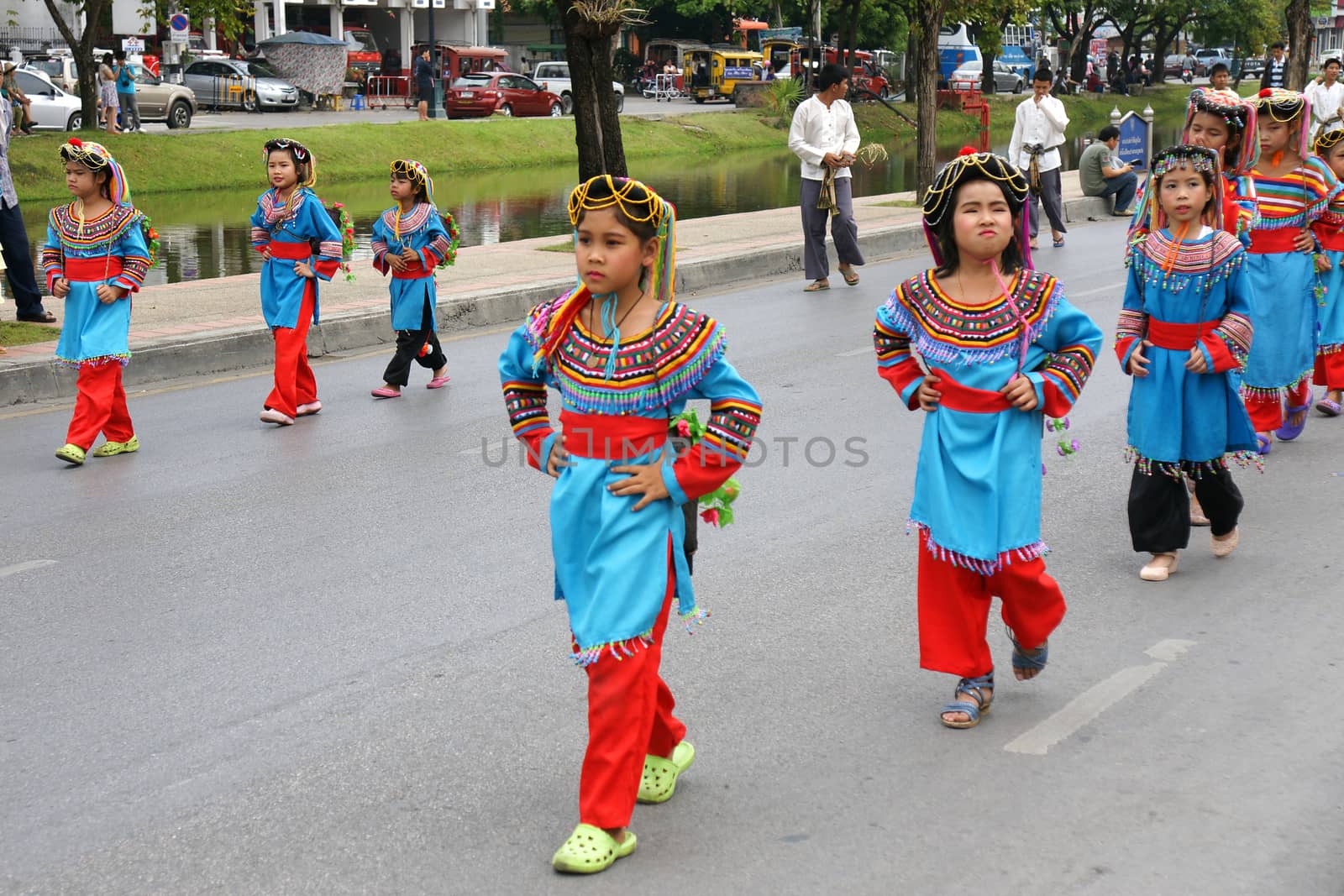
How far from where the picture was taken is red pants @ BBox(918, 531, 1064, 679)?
4.67m

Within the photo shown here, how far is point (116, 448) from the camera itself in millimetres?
8594

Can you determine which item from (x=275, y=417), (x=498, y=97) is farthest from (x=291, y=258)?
(x=498, y=97)

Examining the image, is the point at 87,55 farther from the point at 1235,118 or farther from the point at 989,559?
the point at 989,559

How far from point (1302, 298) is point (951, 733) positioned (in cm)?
387

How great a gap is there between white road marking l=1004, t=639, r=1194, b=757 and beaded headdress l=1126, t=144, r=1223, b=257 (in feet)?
5.36

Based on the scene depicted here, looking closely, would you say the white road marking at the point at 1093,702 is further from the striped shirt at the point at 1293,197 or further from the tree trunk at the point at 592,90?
the tree trunk at the point at 592,90

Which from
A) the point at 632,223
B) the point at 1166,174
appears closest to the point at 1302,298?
the point at 1166,174

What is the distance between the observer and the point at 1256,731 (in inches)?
185

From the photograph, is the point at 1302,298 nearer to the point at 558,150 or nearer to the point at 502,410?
the point at 502,410

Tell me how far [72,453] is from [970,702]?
17.5 feet

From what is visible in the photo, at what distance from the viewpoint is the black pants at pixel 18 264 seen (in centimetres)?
1227

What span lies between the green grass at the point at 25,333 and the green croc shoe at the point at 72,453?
3309mm

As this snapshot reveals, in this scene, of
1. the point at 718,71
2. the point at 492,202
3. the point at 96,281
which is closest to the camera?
the point at 96,281

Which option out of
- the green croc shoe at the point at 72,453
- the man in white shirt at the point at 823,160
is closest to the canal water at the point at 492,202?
→ the man in white shirt at the point at 823,160
